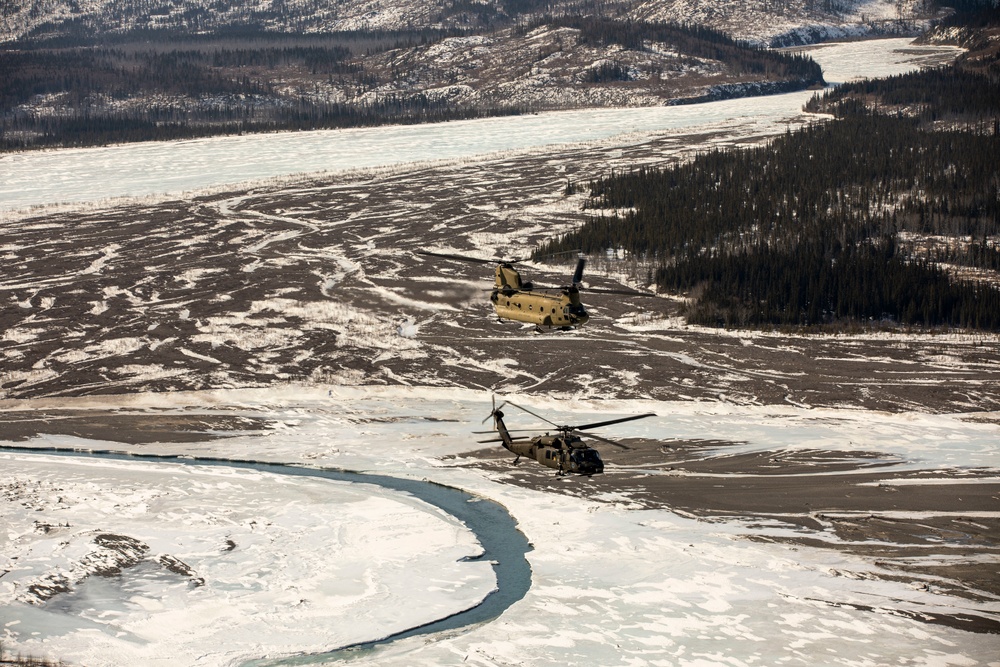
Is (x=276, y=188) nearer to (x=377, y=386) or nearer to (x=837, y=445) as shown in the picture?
(x=377, y=386)

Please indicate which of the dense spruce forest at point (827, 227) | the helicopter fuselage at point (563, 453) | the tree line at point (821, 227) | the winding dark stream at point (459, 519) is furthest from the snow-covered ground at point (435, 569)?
the dense spruce forest at point (827, 227)

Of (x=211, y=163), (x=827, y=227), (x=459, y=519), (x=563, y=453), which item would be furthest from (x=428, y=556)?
(x=211, y=163)

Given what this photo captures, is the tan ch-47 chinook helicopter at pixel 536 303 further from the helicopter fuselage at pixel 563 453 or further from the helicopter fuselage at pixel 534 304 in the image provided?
the helicopter fuselage at pixel 563 453

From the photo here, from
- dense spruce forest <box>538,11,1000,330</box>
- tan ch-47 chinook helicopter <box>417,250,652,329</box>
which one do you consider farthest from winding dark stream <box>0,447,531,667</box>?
dense spruce forest <box>538,11,1000,330</box>

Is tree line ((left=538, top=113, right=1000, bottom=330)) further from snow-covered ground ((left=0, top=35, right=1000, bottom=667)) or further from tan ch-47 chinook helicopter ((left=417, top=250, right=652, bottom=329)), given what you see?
tan ch-47 chinook helicopter ((left=417, top=250, right=652, bottom=329))

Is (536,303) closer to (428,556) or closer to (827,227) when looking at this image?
(428,556)
